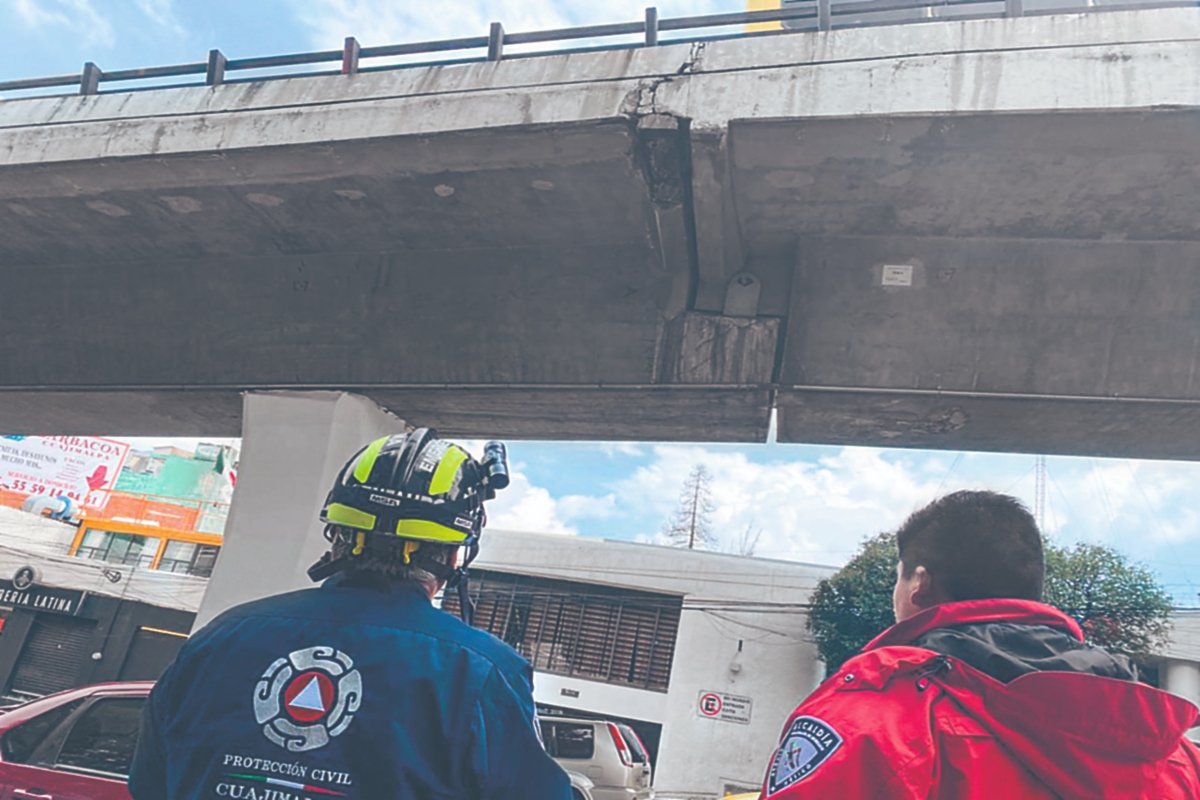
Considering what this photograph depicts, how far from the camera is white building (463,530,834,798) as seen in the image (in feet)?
64.6

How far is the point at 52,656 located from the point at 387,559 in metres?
26.5

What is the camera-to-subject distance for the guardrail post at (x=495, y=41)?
530 cm

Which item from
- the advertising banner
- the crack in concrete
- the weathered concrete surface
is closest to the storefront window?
the advertising banner

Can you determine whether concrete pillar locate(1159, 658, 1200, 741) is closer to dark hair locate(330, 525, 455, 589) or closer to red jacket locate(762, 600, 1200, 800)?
red jacket locate(762, 600, 1200, 800)

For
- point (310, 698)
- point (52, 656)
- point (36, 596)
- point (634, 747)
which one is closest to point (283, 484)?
point (310, 698)

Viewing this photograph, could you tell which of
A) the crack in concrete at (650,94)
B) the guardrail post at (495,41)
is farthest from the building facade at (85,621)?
the crack in concrete at (650,94)

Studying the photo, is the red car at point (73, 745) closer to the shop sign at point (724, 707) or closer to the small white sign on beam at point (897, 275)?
the small white sign on beam at point (897, 275)

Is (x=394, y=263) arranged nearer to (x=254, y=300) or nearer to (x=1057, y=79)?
(x=254, y=300)

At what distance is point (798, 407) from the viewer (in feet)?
18.2

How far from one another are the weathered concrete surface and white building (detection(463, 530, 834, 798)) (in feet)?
50.1

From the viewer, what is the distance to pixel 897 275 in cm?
521

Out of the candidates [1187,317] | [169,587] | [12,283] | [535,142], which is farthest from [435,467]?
[169,587]

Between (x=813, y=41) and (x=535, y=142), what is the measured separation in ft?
5.59

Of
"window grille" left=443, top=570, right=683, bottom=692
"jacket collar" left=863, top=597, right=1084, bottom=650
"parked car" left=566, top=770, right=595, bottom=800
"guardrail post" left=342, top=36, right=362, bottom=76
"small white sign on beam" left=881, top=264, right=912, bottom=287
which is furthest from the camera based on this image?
"window grille" left=443, top=570, right=683, bottom=692
